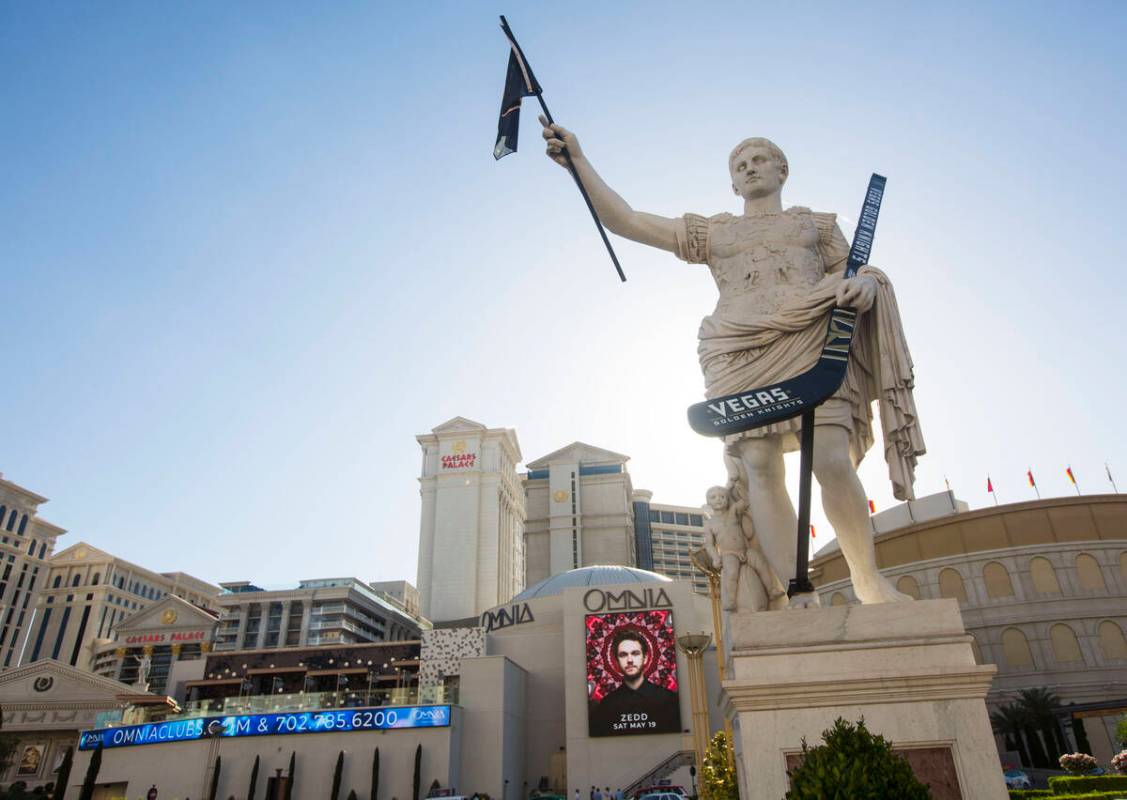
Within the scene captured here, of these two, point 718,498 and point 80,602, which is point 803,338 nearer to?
point 718,498

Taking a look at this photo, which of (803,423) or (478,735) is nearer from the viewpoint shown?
(803,423)

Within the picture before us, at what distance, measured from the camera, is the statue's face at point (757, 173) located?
5.95 metres

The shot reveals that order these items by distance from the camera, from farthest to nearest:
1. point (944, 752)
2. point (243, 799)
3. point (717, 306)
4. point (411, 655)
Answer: point (411, 655), point (243, 799), point (717, 306), point (944, 752)

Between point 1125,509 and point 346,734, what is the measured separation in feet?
131

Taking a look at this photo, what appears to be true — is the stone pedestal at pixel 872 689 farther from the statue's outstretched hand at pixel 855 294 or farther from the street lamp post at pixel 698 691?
the street lamp post at pixel 698 691

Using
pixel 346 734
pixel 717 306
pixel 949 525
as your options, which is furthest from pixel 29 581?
pixel 717 306

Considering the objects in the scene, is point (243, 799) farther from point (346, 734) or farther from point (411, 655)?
point (411, 655)

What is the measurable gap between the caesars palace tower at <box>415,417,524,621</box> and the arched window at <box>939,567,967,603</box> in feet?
144

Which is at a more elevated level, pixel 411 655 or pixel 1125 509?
pixel 1125 509

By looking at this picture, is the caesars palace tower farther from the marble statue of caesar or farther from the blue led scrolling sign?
the marble statue of caesar

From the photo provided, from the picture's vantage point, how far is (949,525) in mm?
38688

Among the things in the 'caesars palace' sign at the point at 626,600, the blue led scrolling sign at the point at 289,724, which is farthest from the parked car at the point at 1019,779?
the blue led scrolling sign at the point at 289,724

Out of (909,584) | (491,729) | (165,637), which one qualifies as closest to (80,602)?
(165,637)

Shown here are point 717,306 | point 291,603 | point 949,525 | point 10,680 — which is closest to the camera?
point 717,306
